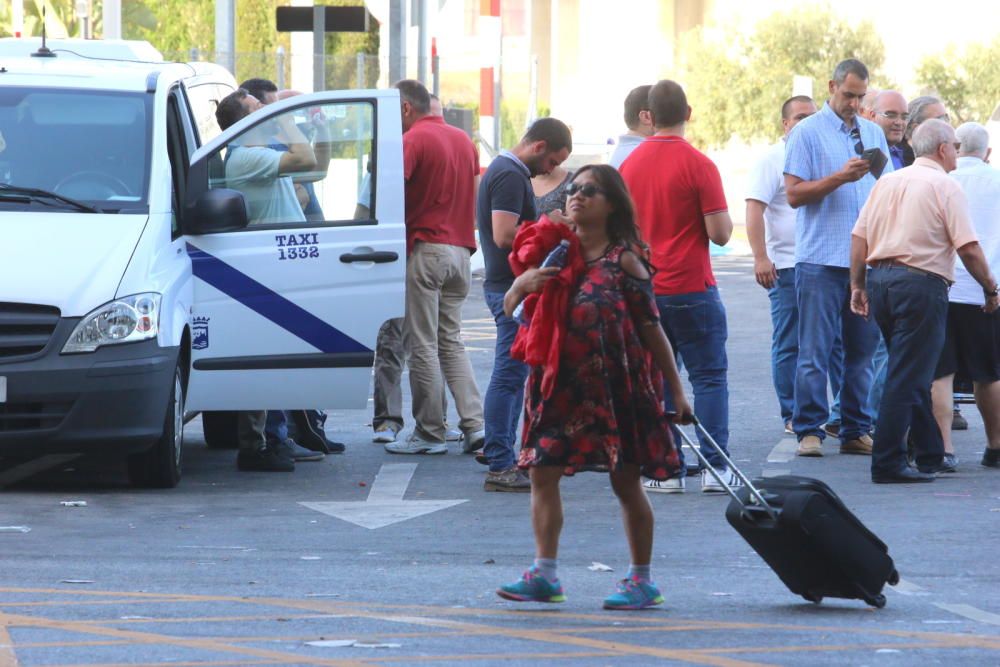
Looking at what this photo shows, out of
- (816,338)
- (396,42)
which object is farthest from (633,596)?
(396,42)

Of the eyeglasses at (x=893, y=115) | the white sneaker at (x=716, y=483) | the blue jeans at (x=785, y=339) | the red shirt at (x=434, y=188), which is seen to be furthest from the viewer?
the eyeglasses at (x=893, y=115)

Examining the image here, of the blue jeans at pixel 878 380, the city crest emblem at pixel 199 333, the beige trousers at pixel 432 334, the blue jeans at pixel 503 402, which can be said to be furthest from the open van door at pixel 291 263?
the blue jeans at pixel 878 380

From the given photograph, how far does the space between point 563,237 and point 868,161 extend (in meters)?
4.13

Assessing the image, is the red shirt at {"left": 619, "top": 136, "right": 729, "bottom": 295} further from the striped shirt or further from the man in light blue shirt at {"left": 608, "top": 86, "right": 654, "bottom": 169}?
the striped shirt

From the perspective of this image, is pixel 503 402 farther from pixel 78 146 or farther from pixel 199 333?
pixel 78 146

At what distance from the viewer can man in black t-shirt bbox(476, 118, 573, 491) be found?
30.1ft

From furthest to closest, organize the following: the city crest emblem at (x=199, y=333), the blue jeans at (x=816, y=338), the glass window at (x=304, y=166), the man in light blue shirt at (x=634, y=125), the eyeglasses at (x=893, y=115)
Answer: the eyeglasses at (x=893, y=115), the blue jeans at (x=816, y=338), the man in light blue shirt at (x=634, y=125), the glass window at (x=304, y=166), the city crest emblem at (x=199, y=333)

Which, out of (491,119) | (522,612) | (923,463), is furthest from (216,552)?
(491,119)

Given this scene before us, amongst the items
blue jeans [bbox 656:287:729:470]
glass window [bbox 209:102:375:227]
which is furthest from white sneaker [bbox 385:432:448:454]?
blue jeans [bbox 656:287:729:470]

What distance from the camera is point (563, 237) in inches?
252

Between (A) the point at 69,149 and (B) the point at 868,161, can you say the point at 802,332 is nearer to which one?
(B) the point at 868,161

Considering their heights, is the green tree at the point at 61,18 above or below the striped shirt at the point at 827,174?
above

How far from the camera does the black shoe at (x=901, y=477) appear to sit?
374 inches

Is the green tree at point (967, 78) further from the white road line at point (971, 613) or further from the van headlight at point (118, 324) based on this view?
the white road line at point (971, 613)
